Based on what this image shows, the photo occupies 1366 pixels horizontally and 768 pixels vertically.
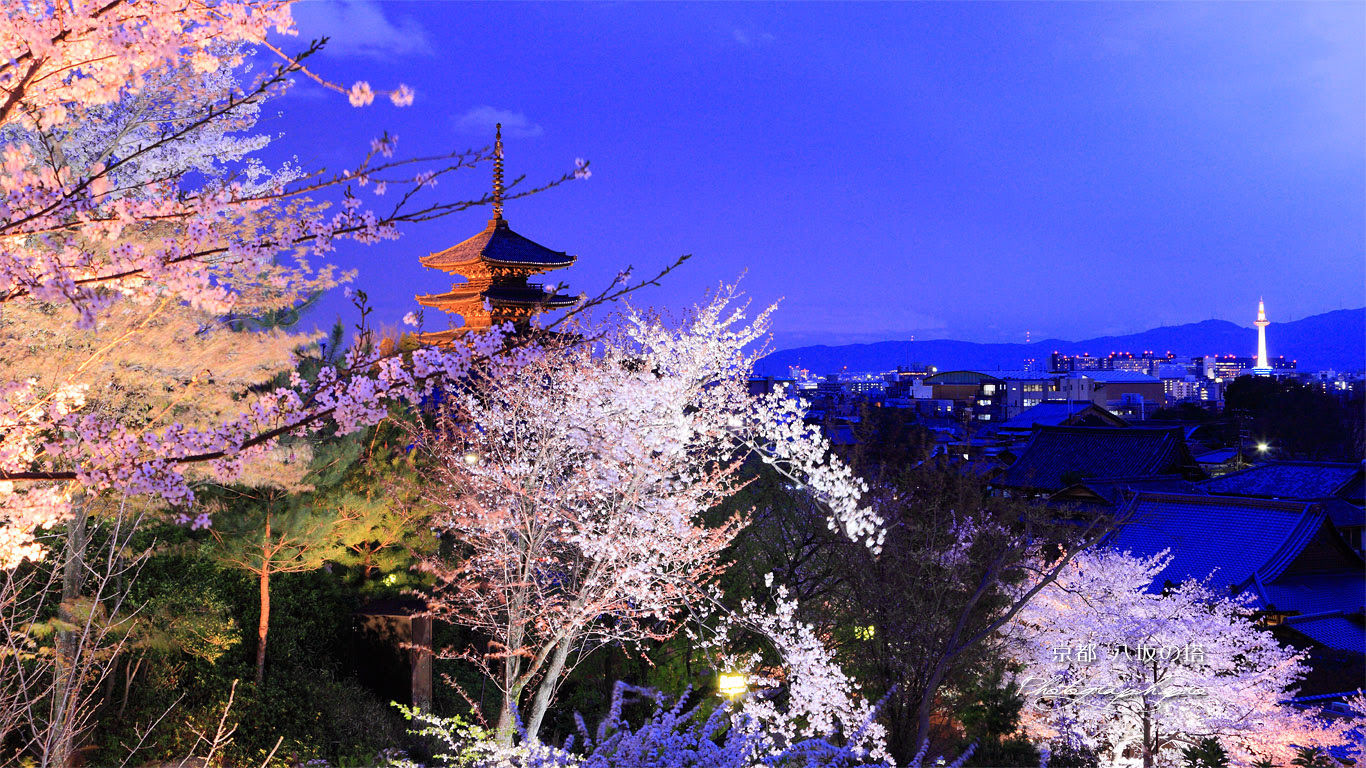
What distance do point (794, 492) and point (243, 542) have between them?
330 inches

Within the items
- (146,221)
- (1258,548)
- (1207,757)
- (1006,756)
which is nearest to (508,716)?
(146,221)

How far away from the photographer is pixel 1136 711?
44.8 feet

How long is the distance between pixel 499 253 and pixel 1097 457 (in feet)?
65.6

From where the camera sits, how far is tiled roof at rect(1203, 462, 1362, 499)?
22.7m

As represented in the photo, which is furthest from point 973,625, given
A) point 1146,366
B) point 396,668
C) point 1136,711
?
point 1146,366

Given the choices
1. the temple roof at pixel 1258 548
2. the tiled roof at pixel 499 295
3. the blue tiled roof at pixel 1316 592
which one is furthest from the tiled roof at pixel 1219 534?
the tiled roof at pixel 499 295

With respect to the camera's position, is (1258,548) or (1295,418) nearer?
(1258,548)

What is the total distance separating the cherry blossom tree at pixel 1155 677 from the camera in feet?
43.4

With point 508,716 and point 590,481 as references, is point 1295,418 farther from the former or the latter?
point 508,716

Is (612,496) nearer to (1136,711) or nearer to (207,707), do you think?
(207,707)

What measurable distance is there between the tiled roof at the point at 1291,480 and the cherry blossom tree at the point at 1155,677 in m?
10.0

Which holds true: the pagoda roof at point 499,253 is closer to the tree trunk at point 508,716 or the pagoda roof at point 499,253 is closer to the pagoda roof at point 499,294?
the pagoda roof at point 499,294

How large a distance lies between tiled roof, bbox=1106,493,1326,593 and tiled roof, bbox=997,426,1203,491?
5957 mm

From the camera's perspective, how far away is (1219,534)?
19.0 m
